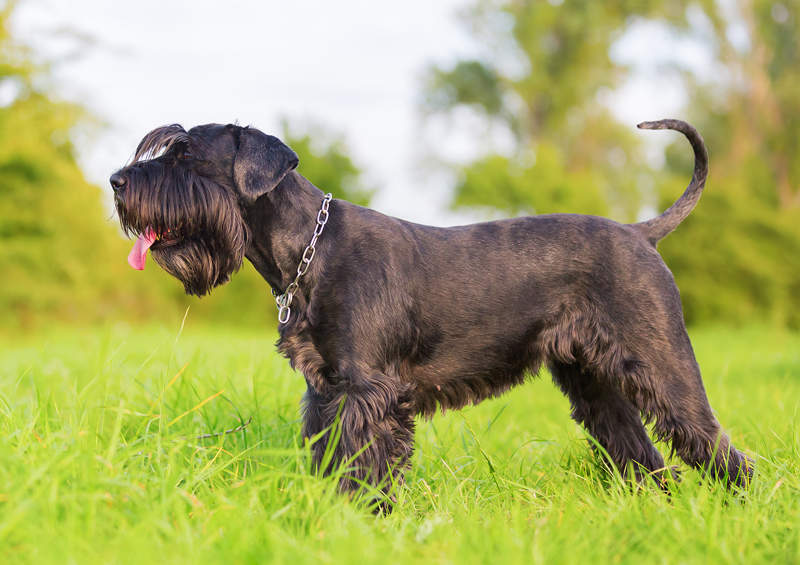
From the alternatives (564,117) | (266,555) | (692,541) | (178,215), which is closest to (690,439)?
(692,541)

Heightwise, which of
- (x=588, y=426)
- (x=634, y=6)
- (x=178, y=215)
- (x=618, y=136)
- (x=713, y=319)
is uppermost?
(x=634, y=6)

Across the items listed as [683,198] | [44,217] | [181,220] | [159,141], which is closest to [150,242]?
[181,220]

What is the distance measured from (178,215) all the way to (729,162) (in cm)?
2521

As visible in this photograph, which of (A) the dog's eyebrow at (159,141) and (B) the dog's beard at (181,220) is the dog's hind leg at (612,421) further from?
(A) the dog's eyebrow at (159,141)

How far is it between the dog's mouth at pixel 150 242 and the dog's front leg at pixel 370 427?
3.84 feet

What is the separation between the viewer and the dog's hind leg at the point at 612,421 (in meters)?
4.12

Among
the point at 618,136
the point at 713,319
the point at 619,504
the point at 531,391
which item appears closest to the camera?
the point at 619,504

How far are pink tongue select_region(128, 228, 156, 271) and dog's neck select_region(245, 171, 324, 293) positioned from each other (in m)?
0.52

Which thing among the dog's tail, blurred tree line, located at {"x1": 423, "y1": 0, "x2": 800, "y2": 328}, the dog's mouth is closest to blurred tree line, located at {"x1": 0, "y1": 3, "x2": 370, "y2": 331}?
blurred tree line, located at {"x1": 423, "y1": 0, "x2": 800, "y2": 328}

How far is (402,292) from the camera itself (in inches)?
140

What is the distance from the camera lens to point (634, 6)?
2589cm

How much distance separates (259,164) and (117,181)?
721 millimetres

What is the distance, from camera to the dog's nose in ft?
11.2

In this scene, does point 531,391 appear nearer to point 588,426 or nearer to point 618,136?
point 588,426
